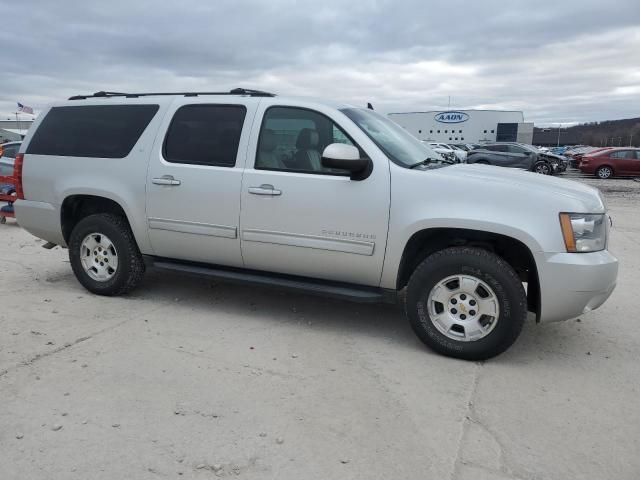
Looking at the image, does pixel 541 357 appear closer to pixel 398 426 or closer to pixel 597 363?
pixel 597 363

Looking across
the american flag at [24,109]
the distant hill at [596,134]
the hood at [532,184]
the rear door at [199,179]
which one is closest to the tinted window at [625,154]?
the hood at [532,184]

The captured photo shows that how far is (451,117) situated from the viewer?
7025cm

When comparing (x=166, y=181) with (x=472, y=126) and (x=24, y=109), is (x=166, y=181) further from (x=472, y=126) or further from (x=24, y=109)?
(x=472, y=126)

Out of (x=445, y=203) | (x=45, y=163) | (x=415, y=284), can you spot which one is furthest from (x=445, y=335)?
(x=45, y=163)

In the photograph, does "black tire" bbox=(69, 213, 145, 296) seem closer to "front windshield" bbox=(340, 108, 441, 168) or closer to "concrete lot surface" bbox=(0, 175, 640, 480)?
"concrete lot surface" bbox=(0, 175, 640, 480)

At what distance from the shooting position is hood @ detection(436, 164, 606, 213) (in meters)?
3.70

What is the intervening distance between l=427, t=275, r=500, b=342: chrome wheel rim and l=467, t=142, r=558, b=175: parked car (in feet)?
68.9

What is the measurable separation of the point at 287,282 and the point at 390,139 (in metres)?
1.48

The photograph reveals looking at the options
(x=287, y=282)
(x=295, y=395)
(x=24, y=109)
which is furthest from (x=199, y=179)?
(x=24, y=109)

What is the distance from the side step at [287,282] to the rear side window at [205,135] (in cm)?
95

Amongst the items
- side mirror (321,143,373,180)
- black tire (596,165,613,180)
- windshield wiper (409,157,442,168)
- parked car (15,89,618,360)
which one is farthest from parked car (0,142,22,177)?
black tire (596,165,613,180)

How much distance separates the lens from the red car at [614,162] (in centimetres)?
2334

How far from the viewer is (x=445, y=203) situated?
3840 millimetres

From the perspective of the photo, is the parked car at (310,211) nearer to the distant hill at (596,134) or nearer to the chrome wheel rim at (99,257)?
the chrome wheel rim at (99,257)
